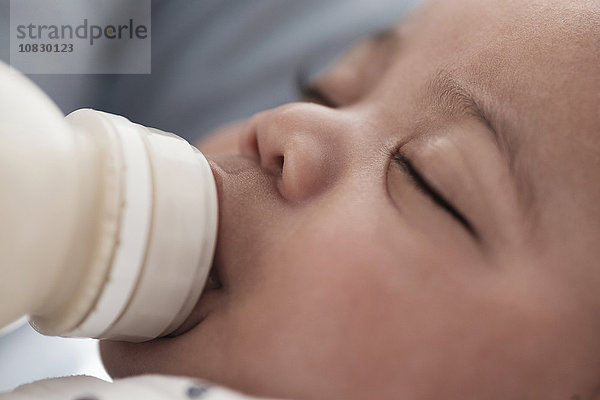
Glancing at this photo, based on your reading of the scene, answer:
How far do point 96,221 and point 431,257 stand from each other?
33 centimetres

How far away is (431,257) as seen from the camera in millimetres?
703

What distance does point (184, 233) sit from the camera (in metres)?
0.69

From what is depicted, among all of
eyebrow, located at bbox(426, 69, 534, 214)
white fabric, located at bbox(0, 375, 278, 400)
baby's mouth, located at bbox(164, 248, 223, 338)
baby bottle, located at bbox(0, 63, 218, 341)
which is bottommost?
white fabric, located at bbox(0, 375, 278, 400)

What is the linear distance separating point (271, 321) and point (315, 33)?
1029 mm

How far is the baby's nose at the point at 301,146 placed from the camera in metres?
0.73

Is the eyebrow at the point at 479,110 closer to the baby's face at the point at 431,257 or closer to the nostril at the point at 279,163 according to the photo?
the baby's face at the point at 431,257

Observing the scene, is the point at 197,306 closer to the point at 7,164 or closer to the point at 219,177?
the point at 219,177

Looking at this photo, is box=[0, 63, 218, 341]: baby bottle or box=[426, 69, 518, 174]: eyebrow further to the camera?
box=[426, 69, 518, 174]: eyebrow

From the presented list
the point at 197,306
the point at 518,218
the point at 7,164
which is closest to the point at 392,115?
the point at 518,218

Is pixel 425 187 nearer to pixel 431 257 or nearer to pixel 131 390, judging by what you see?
pixel 431 257

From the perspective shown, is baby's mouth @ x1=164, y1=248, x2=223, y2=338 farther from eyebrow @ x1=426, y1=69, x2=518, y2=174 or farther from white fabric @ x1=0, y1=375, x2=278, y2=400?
eyebrow @ x1=426, y1=69, x2=518, y2=174

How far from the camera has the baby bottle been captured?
1.87ft

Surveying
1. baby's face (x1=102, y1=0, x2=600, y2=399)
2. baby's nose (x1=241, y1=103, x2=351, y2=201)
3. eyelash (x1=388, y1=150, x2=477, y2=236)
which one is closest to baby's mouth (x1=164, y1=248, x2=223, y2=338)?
baby's face (x1=102, y1=0, x2=600, y2=399)

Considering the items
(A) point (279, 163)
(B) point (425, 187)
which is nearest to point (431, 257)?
(B) point (425, 187)
